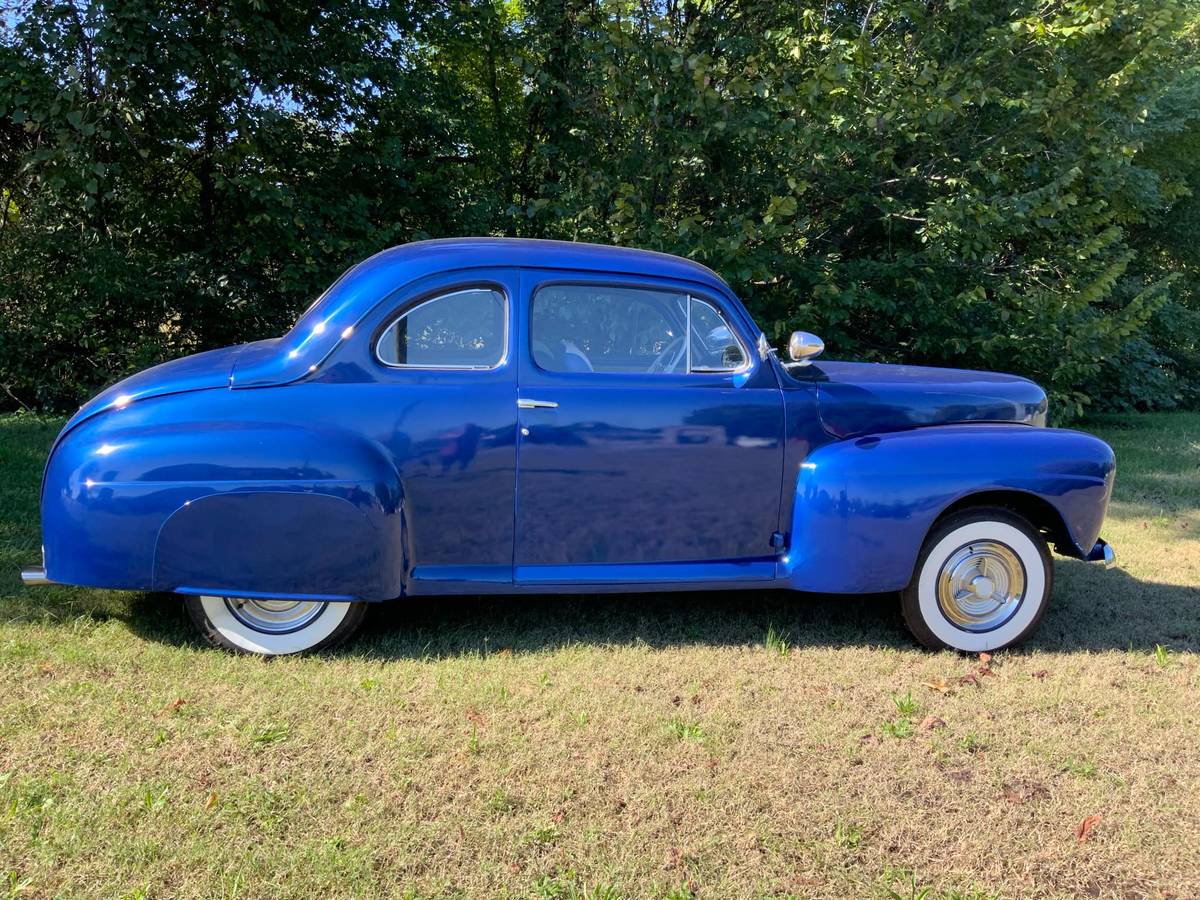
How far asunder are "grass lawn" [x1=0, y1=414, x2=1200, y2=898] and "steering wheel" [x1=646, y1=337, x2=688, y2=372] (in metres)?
1.26

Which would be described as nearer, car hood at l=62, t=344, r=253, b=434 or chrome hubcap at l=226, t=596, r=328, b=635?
car hood at l=62, t=344, r=253, b=434

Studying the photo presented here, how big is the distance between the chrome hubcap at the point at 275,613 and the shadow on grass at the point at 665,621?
246 mm

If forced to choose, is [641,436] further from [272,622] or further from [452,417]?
[272,622]

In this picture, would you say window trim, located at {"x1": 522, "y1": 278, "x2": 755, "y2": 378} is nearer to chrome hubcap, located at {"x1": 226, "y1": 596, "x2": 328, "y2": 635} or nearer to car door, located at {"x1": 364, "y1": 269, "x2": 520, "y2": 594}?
car door, located at {"x1": 364, "y1": 269, "x2": 520, "y2": 594}

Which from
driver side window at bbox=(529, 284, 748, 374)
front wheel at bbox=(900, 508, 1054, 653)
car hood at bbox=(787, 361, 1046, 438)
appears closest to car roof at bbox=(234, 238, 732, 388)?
driver side window at bbox=(529, 284, 748, 374)

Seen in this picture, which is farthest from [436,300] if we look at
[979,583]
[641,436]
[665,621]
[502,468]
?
[979,583]

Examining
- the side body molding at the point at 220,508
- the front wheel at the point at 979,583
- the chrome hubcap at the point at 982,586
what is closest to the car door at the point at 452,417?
the side body molding at the point at 220,508

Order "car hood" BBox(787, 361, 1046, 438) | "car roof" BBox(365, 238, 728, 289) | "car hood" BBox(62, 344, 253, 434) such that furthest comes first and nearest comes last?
"car hood" BBox(787, 361, 1046, 438) → "car roof" BBox(365, 238, 728, 289) → "car hood" BBox(62, 344, 253, 434)

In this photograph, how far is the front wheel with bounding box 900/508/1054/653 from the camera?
409cm

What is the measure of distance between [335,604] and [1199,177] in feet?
53.7

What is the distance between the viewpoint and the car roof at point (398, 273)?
3.70 metres

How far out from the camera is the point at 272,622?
3828 mm

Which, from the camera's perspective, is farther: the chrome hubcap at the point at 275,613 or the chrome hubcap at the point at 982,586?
the chrome hubcap at the point at 982,586

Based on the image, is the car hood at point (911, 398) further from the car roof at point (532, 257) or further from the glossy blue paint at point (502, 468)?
the car roof at point (532, 257)
